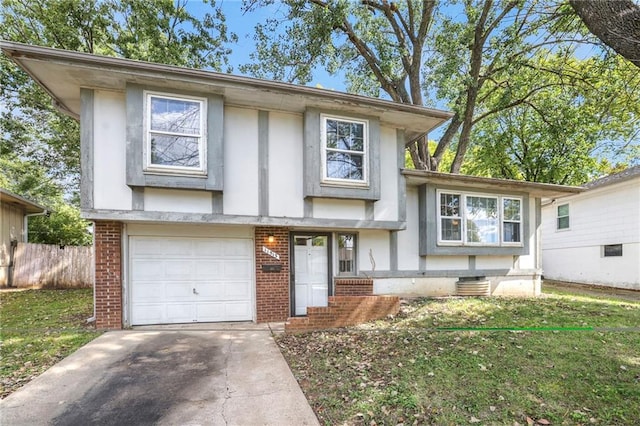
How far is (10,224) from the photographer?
45.2ft

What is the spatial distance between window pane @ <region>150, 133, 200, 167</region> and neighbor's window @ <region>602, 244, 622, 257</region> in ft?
53.1

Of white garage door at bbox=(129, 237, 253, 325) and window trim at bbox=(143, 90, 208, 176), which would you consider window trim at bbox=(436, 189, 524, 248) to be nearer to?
white garage door at bbox=(129, 237, 253, 325)

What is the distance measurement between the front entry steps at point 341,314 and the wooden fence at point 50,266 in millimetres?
11043

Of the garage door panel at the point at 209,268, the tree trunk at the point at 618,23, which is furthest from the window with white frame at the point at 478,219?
the garage door panel at the point at 209,268

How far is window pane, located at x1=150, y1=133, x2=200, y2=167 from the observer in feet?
21.0

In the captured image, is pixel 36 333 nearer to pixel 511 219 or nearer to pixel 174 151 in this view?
pixel 174 151

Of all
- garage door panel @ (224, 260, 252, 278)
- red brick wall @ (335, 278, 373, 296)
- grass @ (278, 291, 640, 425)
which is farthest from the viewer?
red brick wall @ (335, 278, 373, 296)

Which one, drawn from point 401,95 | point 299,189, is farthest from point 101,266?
point 401,95

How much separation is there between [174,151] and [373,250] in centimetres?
558

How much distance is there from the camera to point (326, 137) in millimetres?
7492

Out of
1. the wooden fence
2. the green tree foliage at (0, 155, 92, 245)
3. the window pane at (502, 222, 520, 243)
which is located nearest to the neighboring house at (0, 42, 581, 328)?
the window pane at (502, 222, 520, 243)

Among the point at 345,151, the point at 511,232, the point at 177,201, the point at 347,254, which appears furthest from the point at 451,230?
the point at 177,201

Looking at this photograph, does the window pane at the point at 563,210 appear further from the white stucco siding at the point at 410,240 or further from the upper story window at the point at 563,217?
the white stucco siding at the point at 410,240

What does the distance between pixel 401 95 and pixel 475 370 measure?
11.8 metres
